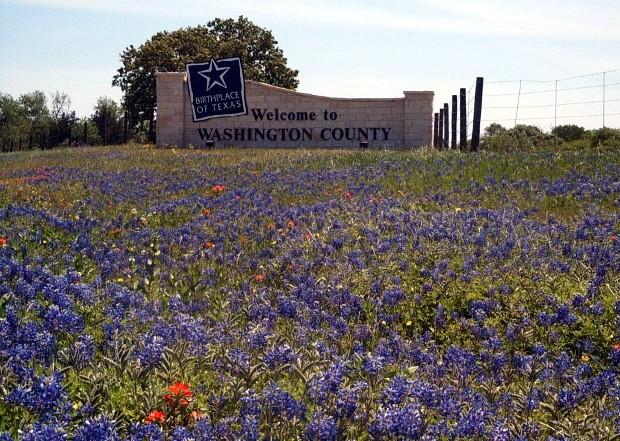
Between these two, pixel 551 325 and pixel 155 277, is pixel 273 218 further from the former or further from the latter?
pixel 551 325

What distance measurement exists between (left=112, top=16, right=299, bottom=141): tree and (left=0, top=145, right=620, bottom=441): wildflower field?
134 feet

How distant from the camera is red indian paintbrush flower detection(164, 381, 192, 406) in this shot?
11.2 feet

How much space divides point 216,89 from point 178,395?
28.8 meters

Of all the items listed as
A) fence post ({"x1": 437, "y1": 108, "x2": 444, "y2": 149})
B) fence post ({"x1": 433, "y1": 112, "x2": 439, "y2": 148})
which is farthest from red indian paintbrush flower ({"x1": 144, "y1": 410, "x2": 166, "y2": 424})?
fence post ({"x1": 433, "y1": 112, "x2": 439, "y2": 148})

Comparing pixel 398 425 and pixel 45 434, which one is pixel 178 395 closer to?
pixel 45 434

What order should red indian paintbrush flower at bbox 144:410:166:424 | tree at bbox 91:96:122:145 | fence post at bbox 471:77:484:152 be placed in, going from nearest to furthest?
red indian paintbrush flower at bbox 144:410:166:424 < fence post at bbox 471:77:484:152 < tree at bbox 91:96:122:145

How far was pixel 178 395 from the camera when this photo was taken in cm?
340

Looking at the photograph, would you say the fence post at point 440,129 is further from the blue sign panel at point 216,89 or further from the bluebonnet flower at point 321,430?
the bluebonnet flower at point 321,430

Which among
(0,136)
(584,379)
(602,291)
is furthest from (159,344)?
(0,136)

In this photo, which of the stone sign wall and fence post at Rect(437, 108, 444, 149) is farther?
fence post at Rect(437, 108, 444, 149)

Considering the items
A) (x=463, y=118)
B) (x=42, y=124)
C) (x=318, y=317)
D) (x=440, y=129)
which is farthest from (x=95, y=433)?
(x=42, y=124)

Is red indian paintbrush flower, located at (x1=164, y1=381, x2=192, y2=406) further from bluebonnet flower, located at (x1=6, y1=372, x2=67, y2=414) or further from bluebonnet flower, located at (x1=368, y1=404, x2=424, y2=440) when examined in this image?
bluebonnet flower, located at (x1=368, y1=404, x2=424, y2=440)

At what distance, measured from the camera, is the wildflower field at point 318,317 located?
329 cm

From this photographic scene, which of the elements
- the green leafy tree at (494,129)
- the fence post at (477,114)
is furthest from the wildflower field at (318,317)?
the green leafy tree at (494,129)
